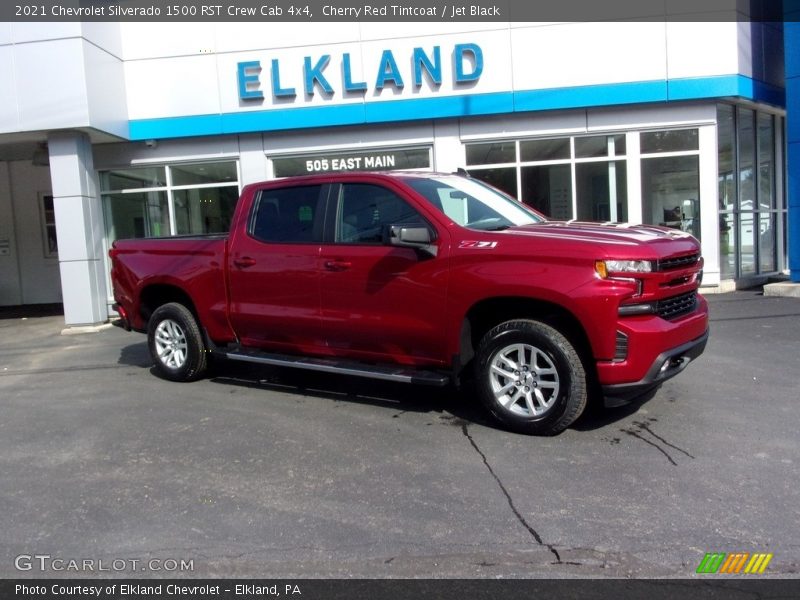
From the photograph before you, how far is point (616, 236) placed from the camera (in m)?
4.94

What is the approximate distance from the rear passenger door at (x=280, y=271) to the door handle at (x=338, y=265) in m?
0.13

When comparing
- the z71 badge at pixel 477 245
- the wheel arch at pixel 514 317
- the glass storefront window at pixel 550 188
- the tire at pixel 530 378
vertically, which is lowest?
the tire at pixel 530 378

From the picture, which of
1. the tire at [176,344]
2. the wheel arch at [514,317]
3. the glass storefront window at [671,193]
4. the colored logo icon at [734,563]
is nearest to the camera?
the colored logo icon at [734,563]

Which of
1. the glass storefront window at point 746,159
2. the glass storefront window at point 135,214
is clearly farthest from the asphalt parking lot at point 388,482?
the glass storefront window at point 746,159

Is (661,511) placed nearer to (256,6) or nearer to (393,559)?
(393,559)

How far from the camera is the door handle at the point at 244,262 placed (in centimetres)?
639

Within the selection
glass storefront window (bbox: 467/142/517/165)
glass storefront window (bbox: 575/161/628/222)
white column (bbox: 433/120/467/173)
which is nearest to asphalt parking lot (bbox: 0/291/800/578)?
glass storefront window (bbox: 575/161/628/222)

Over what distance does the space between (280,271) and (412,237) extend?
Result: 61.5 inches

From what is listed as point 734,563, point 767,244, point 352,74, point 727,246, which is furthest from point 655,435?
point 767,244

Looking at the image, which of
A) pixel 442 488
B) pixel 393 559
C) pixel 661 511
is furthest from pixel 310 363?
pixel 661 511

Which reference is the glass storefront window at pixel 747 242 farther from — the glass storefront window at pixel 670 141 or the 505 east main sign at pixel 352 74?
the 505 east main sign at pixel 352 74

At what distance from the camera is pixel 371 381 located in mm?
7039

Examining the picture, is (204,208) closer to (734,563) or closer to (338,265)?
(338,265)

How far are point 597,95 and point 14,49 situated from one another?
988 cm
